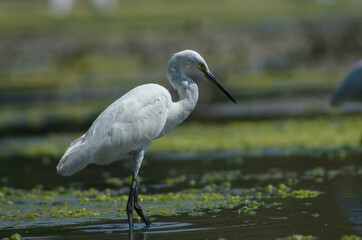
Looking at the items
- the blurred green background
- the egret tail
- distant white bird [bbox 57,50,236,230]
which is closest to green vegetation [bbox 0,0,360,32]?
the blurred green background

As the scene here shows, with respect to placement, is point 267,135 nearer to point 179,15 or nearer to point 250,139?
point 250,139

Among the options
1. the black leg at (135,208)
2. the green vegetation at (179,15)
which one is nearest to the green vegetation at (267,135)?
the black leg at (135,208)

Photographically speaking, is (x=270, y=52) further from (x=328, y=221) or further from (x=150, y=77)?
(x=328, y=221)

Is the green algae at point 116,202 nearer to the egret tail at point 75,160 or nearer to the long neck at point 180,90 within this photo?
the egret tail at point 75,160

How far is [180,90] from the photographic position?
7707 mm

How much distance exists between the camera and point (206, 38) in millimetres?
27781

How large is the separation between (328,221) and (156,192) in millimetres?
2961

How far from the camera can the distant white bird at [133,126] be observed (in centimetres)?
714

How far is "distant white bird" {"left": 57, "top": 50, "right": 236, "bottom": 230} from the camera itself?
714cm

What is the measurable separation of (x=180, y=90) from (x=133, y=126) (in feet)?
2.35

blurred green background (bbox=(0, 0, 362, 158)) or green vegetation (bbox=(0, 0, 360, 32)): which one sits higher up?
green vegetation (bbox=(0, 0, 360, 32))

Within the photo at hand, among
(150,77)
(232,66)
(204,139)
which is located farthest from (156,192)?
(232,66)

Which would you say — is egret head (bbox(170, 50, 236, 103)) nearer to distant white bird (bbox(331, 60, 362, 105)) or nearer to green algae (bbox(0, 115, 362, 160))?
green algae (bbox(0, 115, 362, 160))

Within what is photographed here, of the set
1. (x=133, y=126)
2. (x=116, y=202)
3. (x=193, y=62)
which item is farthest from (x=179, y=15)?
(x=133, y=126)
